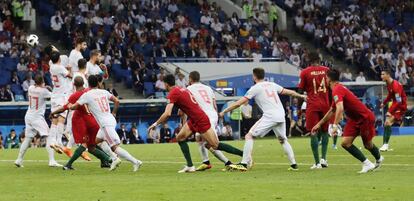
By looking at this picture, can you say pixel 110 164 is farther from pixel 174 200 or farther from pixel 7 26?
pixel 7 26

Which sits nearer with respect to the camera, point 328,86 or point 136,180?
point 136,180

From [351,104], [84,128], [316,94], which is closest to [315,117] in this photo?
[316,94]

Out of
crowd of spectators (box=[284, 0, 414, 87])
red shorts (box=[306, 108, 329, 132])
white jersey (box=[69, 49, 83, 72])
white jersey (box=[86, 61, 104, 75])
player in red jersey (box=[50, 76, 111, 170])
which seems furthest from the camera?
crowd of spectators (box=[284, 0, 414, 87])

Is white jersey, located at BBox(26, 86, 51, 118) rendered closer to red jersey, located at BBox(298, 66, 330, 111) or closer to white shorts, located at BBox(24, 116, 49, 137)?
white shorts, located at BBox(24, 116, 49, 137)

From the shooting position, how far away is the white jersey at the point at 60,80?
24234mm

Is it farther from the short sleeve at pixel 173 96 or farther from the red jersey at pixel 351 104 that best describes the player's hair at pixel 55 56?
the red jersey at pixel 351 104

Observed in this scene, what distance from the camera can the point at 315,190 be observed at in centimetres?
1630

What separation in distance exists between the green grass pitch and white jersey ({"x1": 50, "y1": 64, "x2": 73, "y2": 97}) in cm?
170

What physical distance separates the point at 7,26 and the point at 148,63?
6.09 metres

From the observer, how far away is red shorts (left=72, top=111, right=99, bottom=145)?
22.5m

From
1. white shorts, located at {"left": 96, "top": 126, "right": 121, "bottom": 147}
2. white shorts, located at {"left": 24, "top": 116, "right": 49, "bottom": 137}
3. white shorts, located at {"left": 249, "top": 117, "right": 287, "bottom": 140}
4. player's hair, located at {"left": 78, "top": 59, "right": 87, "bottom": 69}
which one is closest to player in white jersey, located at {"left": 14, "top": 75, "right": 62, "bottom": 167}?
white shorts, located at {"left": 24, "top": 116, "right": 49, "bottom": 137}

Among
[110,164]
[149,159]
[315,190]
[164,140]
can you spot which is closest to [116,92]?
[164,140]

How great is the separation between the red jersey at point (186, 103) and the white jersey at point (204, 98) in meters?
0.57

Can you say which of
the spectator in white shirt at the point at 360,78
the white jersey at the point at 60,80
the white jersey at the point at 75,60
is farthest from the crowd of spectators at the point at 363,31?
the white jersey at the point at 60,80
